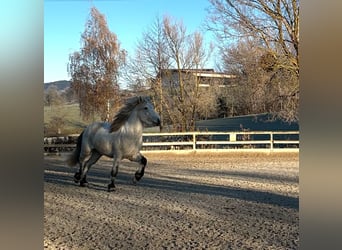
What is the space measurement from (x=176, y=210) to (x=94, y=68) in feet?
22.8

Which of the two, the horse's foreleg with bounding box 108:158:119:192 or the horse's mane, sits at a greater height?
the horse's mane

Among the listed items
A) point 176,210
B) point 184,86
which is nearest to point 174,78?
point 184,86

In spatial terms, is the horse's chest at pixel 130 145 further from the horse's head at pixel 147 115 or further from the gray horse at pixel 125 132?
the horse's head at pixel 147 115

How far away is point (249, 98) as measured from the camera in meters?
10.7

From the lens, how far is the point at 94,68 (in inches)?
401

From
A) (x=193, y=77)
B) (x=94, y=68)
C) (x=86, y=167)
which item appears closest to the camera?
(x=86, y=167)

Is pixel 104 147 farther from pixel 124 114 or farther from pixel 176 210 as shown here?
pixel 176 210

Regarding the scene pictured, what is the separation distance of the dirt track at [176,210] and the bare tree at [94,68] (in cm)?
308

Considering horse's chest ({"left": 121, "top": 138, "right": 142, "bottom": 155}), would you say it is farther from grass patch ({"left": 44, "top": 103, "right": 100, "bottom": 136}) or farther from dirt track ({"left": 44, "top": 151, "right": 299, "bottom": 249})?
grass patch ({"left": 44, "top": 103, "right": 100, "bottom": 136})

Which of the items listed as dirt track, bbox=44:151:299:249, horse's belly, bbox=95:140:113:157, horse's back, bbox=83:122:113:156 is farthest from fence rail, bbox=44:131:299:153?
horse's belly, bbox=95:140:113:157

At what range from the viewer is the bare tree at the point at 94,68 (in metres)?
10.1

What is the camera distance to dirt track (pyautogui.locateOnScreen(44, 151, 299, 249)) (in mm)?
2838

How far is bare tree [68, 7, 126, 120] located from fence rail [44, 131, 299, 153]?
3.38ft

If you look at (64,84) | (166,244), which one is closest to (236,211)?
(166,244)
